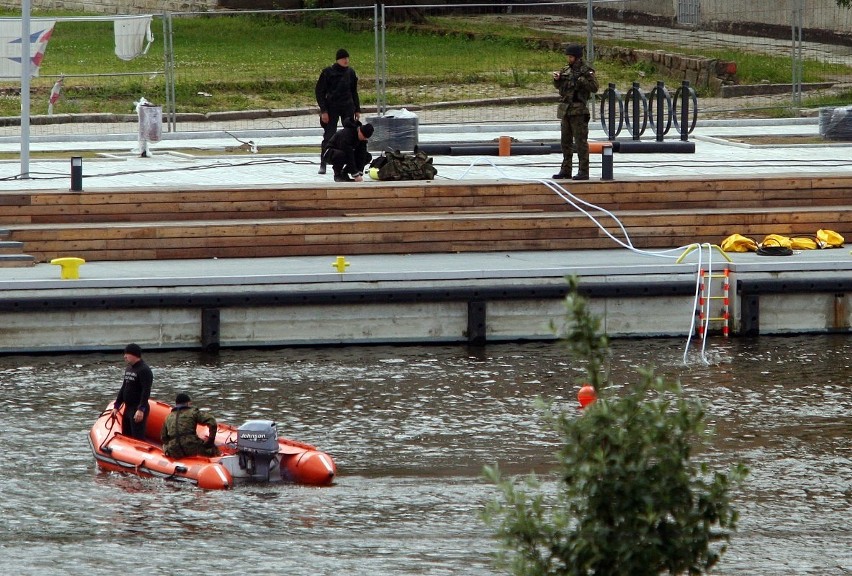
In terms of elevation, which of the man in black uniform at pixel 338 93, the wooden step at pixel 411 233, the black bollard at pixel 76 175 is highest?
the man in black uniform at pixel 338 93

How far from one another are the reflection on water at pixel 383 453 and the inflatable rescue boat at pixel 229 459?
106mm

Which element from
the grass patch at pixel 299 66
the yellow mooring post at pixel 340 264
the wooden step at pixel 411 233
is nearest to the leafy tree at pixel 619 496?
the yellow mooring post at pixel 340 264

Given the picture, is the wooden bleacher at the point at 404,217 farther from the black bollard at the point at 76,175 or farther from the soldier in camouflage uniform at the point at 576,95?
the soldier in camouflage uniform at the point at 576,95

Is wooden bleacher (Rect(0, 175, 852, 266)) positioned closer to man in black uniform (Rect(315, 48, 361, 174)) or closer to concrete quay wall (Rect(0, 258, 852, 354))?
concrete quay wall (Rect(0, 258, 852, 354))

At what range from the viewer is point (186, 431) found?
36.3 feet

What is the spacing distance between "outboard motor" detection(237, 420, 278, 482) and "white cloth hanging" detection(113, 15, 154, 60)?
614 inches

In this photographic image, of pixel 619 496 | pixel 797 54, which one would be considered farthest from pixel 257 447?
pixel 797 54

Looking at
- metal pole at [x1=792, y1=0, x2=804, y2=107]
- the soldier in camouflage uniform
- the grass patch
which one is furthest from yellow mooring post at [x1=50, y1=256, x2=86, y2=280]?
metal pole at [x1=792, y1=0, x2=804, y2=107]

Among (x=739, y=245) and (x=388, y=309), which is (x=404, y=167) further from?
(x=739, y=245)

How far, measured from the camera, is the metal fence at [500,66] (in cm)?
2755

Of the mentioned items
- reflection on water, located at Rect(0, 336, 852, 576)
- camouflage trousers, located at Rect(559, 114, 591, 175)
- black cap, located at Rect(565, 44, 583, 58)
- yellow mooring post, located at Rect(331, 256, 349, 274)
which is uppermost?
black cap, located at Rect(565, 44, 583, 58)

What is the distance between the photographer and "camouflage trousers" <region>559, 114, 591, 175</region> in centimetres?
1691

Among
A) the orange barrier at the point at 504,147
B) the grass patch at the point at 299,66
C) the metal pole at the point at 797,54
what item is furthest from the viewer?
the grass patch at the point at 299,66

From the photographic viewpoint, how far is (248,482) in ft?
35.7
